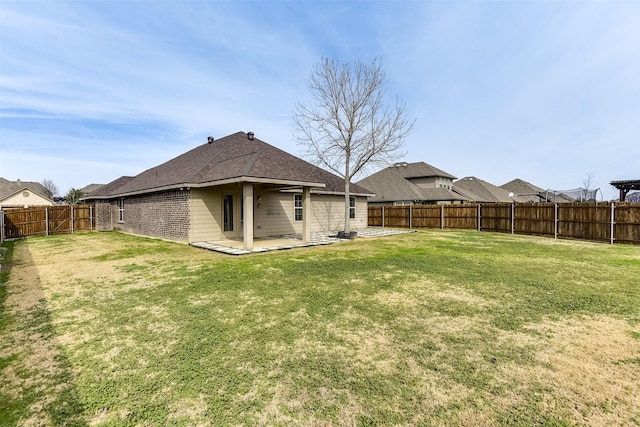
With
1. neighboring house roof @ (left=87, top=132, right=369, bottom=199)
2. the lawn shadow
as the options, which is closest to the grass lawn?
the lawn shadow

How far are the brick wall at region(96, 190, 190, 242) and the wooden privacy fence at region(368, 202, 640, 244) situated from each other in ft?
47.9

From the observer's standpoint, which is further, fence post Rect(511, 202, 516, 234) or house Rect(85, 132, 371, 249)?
fence post Rect(511, 202, 516, 234)

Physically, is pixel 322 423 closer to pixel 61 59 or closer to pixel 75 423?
pixel 75 423

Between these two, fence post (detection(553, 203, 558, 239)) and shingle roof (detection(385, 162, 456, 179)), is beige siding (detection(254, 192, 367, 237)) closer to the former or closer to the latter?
fence post (detection(553, 203, 558, 239))

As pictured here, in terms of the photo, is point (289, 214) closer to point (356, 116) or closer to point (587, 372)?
point (356, 116)

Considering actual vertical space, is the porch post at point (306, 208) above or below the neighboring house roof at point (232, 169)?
below

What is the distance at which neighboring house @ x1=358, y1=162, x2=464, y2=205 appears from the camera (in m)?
29.1

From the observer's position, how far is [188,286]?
237 inches

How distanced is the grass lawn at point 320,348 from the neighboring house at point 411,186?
2229 cm

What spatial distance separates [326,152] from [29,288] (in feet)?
44.0

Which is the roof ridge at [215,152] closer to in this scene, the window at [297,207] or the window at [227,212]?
the window at [227,212]

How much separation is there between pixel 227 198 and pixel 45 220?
12.3 metres

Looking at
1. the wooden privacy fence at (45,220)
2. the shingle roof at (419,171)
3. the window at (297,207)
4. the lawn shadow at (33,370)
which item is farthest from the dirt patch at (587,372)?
the shingle roof at (419,171)

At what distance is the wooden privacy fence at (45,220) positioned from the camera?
50.3 feet
